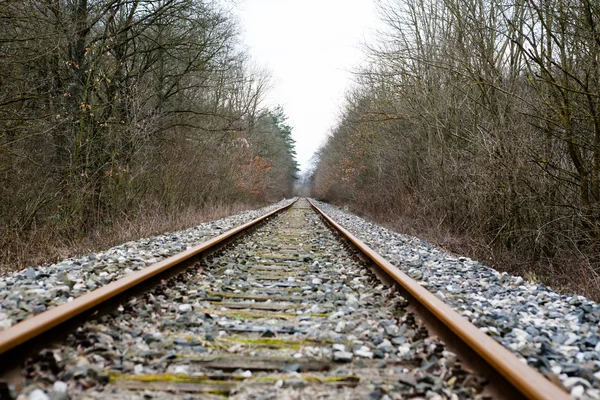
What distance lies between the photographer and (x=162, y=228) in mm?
10109

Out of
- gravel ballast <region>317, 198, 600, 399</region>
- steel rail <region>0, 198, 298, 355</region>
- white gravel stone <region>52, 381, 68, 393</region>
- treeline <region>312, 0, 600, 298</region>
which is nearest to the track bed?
white gravel stone <region>52, 381, 68, 393</region>

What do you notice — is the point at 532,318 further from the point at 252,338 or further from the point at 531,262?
the point at 531,262

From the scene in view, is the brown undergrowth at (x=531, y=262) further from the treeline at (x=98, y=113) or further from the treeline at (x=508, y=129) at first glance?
the treeline at (x=98, y=113)

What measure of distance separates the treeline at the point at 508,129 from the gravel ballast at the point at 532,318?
3.12ft

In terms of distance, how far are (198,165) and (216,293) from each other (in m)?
13.2

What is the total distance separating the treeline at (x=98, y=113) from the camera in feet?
26.1

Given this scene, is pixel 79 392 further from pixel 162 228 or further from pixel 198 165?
pixel 198 165

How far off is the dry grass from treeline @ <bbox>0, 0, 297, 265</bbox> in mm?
84

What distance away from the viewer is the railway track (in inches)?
84.5

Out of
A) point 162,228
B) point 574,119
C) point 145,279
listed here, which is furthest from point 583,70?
point 162,228

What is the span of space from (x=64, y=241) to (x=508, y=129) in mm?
8252

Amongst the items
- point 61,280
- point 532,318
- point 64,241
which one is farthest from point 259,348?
point 64,241

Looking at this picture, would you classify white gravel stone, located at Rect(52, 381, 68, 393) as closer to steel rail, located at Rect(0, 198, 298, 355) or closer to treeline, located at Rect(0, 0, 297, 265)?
steel rail, located at Rect(0, 198, 298, 355)

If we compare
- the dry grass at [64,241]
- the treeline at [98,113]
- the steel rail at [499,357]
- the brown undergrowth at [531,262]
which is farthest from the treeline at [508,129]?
the dry grass at [64,241]
